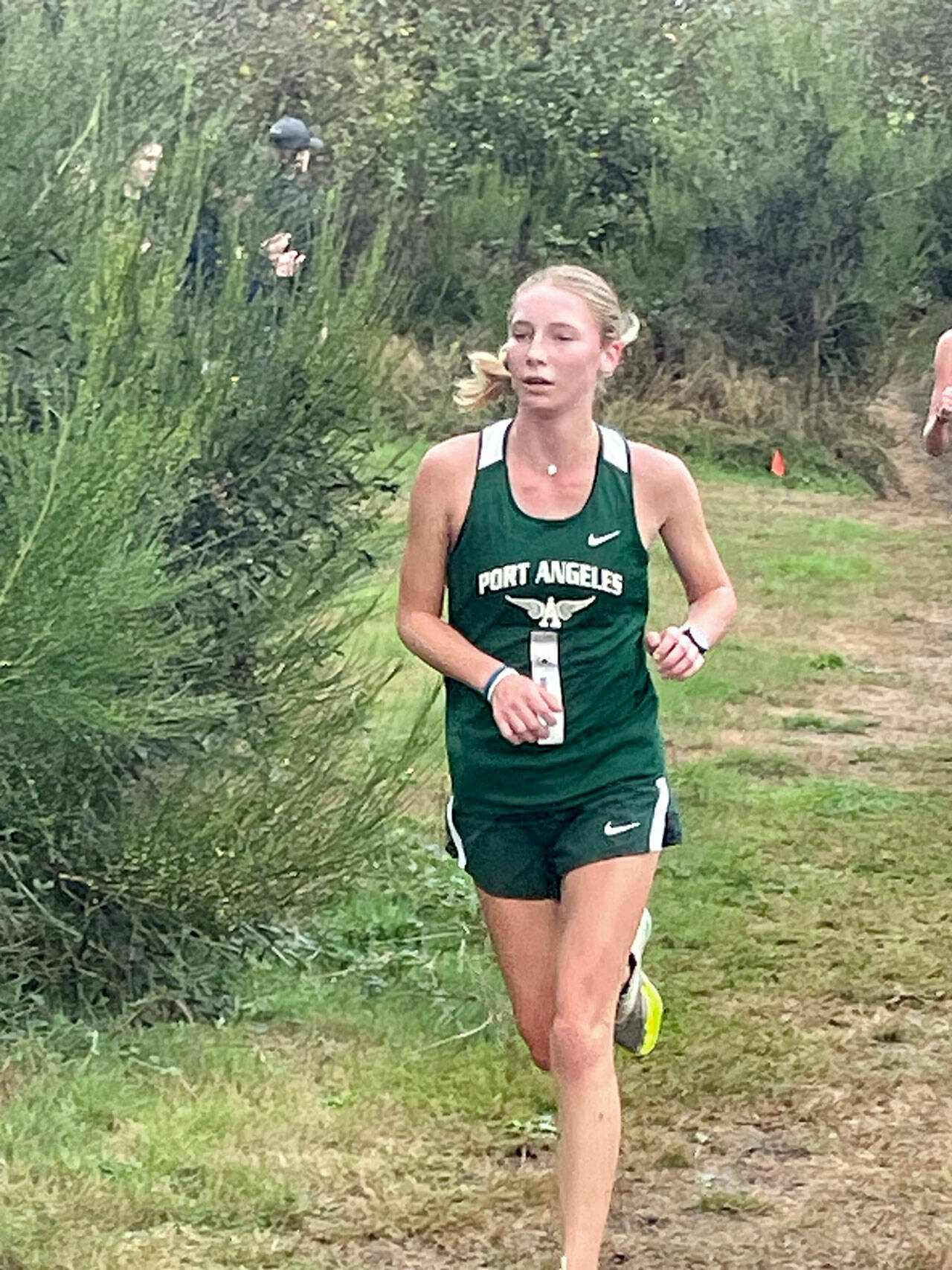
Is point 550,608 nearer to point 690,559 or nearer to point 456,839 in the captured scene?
point 690,559

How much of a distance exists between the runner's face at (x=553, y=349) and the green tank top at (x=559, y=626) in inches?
5.9

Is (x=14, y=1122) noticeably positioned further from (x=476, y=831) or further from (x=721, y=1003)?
(x=721, y=1003)

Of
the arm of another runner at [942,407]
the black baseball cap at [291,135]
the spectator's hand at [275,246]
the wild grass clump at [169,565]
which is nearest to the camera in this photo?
the wild grass clump at [169,565]

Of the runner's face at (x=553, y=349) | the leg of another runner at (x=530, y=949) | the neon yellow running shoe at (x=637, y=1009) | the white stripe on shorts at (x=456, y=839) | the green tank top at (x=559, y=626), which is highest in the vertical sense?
the runner's face at (x=553, y=349)

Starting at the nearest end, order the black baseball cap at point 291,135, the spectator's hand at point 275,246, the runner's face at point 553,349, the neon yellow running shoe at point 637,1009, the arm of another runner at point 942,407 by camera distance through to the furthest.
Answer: the runner's face at point 553,349
the neon yellow running shoe at point 637,1009
the arm of another runner at point 942,407
the spectator's hand at point 275,246
the black baseball cap at point 291,135

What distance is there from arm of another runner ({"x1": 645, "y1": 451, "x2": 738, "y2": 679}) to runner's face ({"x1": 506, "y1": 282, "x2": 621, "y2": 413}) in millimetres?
226

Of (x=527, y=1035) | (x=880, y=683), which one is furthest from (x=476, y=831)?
(x=880, y=683)

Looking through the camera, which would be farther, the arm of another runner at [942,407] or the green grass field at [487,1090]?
the arm of another runner at [942,407]

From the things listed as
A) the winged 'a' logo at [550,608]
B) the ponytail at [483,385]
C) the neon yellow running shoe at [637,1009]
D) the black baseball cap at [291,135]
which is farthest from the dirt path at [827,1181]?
the black baseball cap at [291,135]

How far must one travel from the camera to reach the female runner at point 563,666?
168 inches

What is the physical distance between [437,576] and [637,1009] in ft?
3.47

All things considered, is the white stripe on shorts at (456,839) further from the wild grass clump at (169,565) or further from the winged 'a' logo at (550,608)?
the wild grass clump at (169,565)

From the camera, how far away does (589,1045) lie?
4.23 meters

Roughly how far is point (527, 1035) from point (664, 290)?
18.8 metres
